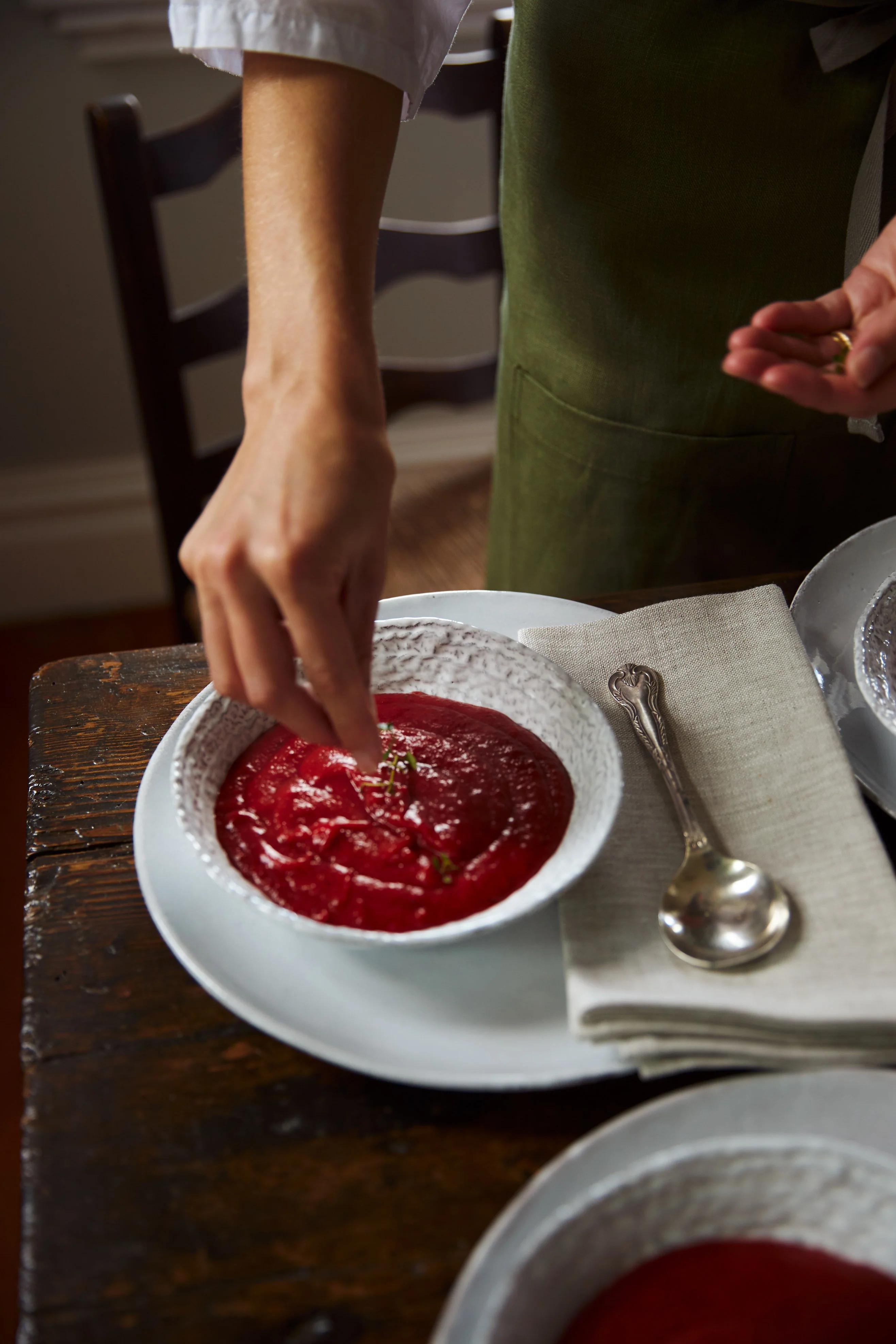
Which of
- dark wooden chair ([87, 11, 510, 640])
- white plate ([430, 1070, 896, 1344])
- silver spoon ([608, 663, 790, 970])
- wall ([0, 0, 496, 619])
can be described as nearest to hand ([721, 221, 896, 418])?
silver spoon ([608, 663, 790, 970])

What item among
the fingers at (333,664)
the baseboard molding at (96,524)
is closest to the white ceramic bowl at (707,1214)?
the fingers at (333,664)

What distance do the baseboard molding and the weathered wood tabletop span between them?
1.87 metres

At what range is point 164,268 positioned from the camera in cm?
144

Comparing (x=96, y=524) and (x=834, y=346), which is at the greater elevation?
(x=834, y=346)

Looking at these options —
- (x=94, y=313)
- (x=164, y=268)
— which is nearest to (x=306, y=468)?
(x=164, y=268)

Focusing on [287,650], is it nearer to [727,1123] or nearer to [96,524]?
[727,1123]

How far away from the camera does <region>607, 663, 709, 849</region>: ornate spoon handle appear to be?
0.68 metres

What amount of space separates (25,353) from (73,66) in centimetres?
57

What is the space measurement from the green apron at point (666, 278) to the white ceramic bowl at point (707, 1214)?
84 cm

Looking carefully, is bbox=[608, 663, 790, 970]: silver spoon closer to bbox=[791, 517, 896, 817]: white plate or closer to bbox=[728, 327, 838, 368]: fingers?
bbox=[791, 517, 896, 817]: white plate

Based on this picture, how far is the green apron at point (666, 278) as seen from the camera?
0.96m

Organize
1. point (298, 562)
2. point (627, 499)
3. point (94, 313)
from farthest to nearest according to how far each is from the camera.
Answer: point (94, 313)
point (627, 499)
point (298, 562)

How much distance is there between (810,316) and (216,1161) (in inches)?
25.8

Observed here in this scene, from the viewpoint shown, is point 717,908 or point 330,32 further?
point 330,32
